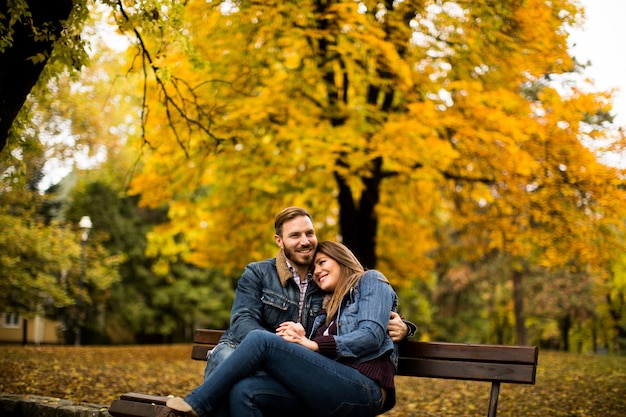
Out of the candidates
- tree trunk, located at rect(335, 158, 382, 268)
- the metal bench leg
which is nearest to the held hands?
the metal bench leg

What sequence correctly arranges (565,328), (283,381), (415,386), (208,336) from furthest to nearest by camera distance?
(565,328), (415,386), (208,336), (283,381)

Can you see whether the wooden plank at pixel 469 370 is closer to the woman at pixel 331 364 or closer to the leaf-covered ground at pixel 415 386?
the woman at pixel 331 364

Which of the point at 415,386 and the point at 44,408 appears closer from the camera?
the point at 44,408

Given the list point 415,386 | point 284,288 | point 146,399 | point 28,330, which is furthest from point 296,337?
point 28,330

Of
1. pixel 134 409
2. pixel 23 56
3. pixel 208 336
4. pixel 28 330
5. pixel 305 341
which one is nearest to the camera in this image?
pixel 305 341

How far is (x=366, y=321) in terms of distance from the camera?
362 cm

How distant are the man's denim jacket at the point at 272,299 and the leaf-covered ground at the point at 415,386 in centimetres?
312

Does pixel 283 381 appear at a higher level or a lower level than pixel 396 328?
lower

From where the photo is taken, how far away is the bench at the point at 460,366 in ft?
12.2

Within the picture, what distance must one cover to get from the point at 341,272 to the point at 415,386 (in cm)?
626

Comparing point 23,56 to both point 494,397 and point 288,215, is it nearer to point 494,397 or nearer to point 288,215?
point 288,215

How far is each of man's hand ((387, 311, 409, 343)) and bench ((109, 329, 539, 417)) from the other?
9.6 inches

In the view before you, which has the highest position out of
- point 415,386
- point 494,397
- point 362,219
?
point 362,219

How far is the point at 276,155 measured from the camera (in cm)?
1050
